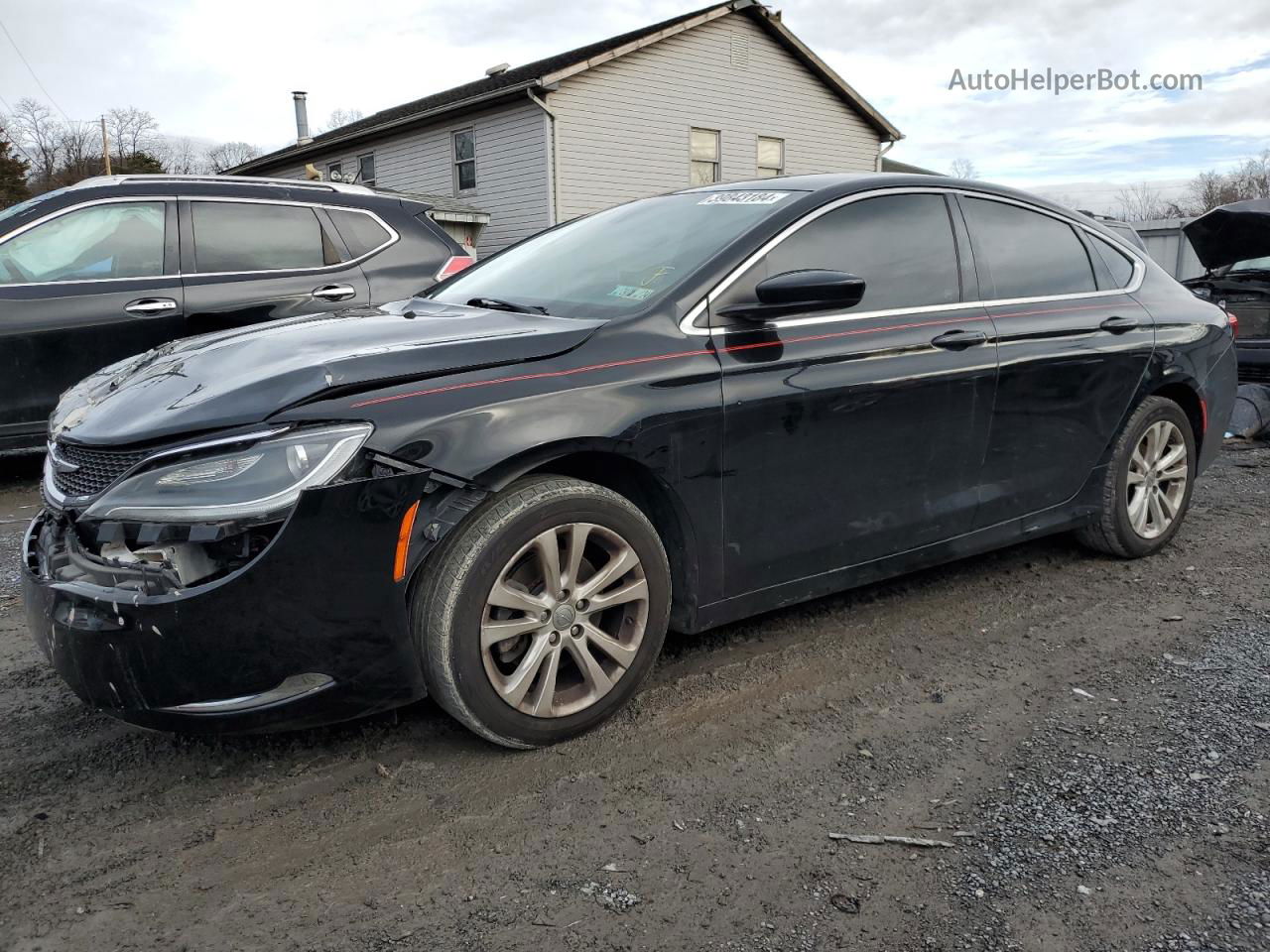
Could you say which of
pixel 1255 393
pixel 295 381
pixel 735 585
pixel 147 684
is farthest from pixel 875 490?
pixel 1255 393

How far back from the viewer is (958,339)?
3.64 meters

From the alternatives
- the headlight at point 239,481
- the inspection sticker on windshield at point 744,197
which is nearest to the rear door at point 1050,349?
the inspection sticker on windshield at point 744,197

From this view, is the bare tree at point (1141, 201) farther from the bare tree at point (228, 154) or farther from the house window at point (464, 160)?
the bare tree at point (228, 154)

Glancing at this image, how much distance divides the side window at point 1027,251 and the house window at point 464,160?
59.6 ft

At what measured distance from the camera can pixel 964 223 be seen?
12.7ft

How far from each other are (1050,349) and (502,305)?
220 cm

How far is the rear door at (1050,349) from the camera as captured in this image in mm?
3838

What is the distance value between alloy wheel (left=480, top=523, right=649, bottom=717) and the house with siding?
16.4 m

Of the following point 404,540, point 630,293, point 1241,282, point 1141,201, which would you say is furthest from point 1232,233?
point 1141,201

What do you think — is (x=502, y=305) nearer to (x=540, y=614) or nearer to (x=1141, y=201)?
(x=540, y=614)

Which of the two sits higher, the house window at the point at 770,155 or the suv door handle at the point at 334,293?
the house window at the point at 770,155

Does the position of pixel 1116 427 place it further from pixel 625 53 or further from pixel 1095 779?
pixel 625 53

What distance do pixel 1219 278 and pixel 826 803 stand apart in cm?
762

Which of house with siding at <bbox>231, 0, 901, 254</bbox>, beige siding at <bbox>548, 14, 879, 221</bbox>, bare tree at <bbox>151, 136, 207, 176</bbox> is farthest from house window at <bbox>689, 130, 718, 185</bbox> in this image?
bare tree at <bbox>151, 136, 207, 176</bbox>
